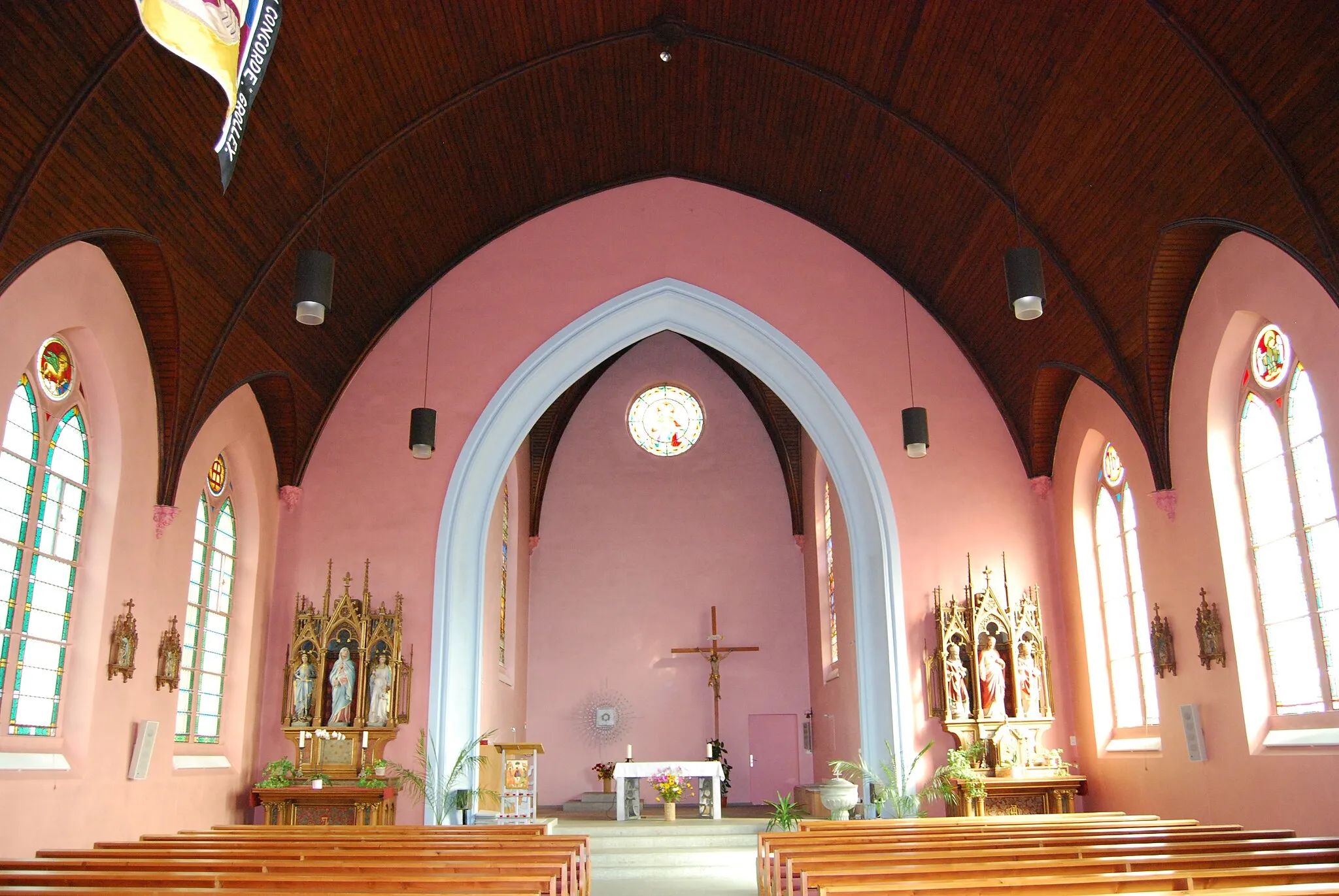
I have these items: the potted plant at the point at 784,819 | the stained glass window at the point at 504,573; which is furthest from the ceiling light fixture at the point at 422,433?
the potted plant at the point at 784,819

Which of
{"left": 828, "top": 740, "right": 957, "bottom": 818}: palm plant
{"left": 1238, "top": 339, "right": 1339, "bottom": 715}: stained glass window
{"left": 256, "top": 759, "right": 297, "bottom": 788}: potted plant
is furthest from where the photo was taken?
{"left": 828, "top": 740, "right": 957, "bottom": 818}: palm plant

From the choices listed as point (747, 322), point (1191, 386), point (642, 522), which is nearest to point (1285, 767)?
point (1191, 386)

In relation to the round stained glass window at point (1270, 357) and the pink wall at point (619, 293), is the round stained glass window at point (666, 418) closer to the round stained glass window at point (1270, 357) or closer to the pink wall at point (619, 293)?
the pink wall at point (619, 293)

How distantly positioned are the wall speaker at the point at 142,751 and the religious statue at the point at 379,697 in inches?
96.9

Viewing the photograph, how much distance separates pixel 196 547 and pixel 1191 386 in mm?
9675

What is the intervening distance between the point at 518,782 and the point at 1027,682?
5.62 metres

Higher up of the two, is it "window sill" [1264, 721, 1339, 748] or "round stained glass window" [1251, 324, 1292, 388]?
"round stained glass window" [1251, 324, 1292, 388]

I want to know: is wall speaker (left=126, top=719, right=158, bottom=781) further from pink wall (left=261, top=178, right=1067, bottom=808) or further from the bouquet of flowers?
the bouquet of flowers

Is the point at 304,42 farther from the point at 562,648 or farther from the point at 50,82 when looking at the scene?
the point at 562,648

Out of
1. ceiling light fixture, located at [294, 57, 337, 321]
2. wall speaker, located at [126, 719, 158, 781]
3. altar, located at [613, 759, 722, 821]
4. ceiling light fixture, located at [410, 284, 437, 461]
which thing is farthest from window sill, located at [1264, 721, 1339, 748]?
wall speaker, located at [126, 719, 158, 781]

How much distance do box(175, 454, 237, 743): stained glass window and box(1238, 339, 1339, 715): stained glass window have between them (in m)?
9.64

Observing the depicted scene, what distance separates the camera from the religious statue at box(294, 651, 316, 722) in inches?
457

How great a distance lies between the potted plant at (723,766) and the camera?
1738 cm

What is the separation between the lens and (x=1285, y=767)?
848cm
